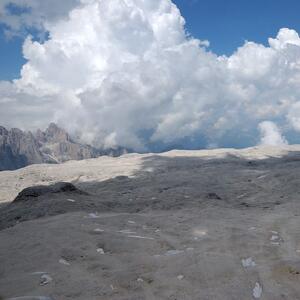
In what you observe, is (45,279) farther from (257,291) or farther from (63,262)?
(257,291)

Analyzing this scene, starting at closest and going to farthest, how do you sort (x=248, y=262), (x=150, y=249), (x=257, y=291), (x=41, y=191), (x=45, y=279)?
(x=257, y=291) < (x=45, y=279) < (x=248, y=262) < (x=150, y=249) < (x=41, y=191)

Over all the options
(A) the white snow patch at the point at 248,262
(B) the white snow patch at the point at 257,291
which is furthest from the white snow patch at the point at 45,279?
(A) the white snow patch at the point at 248,262

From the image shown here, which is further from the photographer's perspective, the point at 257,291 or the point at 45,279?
the point at 45,279

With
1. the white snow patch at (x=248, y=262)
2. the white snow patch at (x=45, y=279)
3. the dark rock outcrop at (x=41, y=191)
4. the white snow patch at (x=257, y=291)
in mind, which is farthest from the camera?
the dark rock outcrop at (x=41, y=191)

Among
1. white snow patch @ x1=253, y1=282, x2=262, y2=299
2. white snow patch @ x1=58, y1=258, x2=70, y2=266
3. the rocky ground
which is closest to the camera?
white snow patch @ x1=253, y1=282, x2=262, y2=299

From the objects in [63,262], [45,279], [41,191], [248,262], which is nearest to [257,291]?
[248,262]

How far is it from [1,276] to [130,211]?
1597cm

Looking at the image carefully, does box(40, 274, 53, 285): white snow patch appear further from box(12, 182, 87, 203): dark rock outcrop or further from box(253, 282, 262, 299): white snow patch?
box(12, 182, 87, 203): dark rock outcrop

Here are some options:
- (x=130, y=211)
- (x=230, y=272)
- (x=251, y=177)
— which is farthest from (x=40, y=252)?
(x=251, y=177)

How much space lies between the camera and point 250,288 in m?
11.1

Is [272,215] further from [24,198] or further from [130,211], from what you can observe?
[24,198]

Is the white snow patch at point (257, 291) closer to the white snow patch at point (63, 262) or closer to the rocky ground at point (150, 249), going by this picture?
the rocky ground at point (150, 249)

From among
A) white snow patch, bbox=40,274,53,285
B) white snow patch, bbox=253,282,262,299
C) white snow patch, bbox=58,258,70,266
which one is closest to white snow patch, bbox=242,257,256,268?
white snow patch, bbox=253,282,262,299

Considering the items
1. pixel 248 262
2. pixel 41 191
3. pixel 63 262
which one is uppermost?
pixel 41 191
